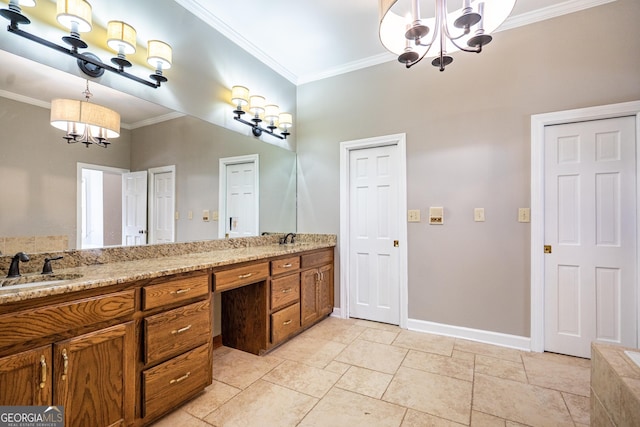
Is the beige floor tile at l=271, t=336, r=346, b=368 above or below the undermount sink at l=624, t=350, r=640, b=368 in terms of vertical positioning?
below

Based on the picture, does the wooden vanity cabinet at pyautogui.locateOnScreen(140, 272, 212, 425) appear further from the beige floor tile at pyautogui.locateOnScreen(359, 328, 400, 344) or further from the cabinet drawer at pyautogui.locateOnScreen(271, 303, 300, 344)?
the beige floor tile at pyautogui.locateOnScreen(359, 328, 400, 344)

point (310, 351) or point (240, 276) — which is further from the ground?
point (240, 276)

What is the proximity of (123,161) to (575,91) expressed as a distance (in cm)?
350

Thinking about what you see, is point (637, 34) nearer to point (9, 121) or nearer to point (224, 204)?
point (224, 204)

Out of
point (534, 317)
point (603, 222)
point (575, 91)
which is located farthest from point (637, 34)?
point (534, 317)

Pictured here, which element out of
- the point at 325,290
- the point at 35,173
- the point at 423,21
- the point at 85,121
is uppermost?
the point at 423,21

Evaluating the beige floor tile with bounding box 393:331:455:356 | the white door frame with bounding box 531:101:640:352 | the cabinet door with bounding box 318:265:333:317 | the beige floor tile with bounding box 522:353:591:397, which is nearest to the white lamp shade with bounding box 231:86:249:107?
the cabinet door with bounding box 318:265:333:317

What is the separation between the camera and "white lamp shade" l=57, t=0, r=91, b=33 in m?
1.55

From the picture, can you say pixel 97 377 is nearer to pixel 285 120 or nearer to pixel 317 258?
pixel 317 258

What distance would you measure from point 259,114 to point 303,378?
8.00 feet

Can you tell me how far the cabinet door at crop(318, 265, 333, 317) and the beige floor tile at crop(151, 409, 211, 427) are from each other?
163 cm

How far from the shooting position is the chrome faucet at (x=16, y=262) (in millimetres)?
1403

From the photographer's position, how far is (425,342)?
2652 millimetres

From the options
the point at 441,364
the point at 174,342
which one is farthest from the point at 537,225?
the point at 174,342
